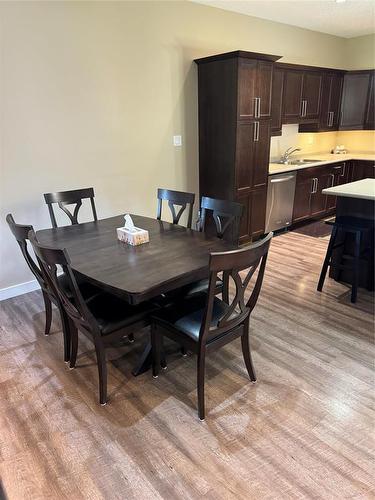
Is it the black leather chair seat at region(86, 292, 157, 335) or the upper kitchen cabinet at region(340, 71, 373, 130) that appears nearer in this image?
the black leather chair seat at region(86, 292, 157, 335)

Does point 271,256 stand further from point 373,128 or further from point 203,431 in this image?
point 373,128

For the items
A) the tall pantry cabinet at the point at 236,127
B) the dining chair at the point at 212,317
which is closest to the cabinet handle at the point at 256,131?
the tall pantry cabinet at the point at 236,127

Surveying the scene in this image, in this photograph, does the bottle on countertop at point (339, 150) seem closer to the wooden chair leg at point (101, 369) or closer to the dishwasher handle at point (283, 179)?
the dishwasher handle at point (283, 179)

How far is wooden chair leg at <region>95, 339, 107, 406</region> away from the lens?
1.92m

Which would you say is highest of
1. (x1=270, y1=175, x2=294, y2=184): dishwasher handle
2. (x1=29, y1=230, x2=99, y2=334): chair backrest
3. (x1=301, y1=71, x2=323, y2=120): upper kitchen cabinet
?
(x1=301, y1=71, x2=323, y2=120): upper kitchen cabinet

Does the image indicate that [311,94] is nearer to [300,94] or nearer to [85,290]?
[300,94]

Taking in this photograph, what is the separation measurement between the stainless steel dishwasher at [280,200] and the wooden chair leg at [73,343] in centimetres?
318

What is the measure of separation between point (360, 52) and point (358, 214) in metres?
4.30

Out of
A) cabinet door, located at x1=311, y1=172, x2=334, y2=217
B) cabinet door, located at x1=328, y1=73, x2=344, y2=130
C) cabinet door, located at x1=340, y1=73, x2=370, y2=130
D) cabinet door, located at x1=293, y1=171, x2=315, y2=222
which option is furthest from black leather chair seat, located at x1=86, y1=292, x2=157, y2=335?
cabinet door, located at x1=340, y1=73, x2=370, y2=130

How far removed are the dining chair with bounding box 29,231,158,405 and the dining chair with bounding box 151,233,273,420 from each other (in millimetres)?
141

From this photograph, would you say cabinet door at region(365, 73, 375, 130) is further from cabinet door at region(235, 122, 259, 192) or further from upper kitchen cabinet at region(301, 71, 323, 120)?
cabinet door at region(235, 122, 259, 192)

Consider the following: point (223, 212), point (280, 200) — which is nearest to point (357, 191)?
point (223, 212)

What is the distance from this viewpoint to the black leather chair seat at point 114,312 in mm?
1948

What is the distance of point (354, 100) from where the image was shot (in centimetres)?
581
